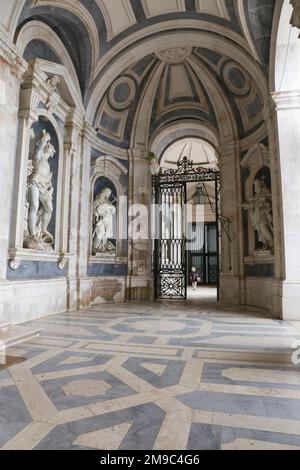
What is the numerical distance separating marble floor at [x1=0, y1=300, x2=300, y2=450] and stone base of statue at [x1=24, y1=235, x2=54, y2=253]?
2251mm

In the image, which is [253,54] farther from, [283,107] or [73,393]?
[73,393]

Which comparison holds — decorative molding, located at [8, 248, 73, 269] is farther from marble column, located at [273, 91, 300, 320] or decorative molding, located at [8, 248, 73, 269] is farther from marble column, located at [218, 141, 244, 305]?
marble column, located at [273, 91, 300, 320]

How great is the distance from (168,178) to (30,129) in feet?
21.7

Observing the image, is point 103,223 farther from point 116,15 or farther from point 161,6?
point 161,6

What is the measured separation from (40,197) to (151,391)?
18.8ft

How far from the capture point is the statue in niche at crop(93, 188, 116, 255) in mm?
10125

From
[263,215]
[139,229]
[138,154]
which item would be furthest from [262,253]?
[138,154]

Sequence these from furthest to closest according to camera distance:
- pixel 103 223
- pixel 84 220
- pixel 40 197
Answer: pixel 103 223 → pixel 84 220 → pixel 40 197

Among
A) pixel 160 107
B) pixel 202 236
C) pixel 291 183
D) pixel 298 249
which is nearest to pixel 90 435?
pixel 298 249

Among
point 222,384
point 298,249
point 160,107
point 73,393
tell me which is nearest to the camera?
point 73,393

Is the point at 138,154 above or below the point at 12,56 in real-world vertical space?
above

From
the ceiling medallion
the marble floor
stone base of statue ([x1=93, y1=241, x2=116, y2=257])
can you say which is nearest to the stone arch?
the ceiling medallion

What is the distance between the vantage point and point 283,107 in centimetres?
745

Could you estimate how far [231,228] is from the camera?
34.8 feet
